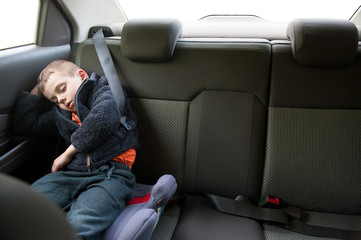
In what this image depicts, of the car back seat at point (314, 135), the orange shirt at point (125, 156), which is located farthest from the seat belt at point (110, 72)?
the car back seat at point (314, 135)

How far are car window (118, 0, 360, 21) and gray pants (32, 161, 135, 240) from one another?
106cm

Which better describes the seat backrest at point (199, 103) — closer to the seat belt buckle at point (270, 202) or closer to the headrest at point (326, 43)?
the seat belt buckle at point (270, 202)

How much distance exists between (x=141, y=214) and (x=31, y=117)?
692 millimetres

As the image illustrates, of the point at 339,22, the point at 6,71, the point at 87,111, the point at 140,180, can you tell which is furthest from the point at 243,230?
the point at 6,71

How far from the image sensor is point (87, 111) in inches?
54.4

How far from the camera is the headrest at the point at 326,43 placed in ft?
4.23

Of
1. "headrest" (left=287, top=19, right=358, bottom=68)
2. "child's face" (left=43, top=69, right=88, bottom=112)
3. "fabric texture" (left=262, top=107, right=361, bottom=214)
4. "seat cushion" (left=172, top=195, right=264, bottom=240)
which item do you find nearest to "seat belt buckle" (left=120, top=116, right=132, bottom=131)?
"child's face" (left=43, top=69, right=88, bottom=112)

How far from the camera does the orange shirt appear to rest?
1390mm

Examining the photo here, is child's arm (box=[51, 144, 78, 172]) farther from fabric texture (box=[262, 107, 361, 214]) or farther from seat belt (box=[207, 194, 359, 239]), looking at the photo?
fabric texture (box=[262, 107, 361, 214])

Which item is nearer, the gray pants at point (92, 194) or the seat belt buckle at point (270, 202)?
the gray pants at point (92, 194)

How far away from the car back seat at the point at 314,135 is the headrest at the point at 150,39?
0.47 meters

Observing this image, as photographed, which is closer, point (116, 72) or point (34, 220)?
point (34, 220)

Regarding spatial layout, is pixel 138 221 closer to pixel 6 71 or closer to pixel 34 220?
pixel 34 220

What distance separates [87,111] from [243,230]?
84 centimetres
